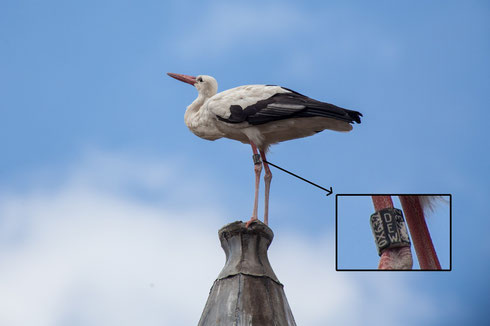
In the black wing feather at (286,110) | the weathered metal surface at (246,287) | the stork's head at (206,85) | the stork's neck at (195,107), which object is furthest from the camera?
the stork's head at (206,85)

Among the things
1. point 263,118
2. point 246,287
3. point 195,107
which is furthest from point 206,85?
point 246,287

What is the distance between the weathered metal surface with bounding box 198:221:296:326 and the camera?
11.1 m

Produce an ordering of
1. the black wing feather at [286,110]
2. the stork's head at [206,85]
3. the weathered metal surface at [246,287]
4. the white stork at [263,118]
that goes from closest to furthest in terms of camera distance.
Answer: the weathered metal surface at [246,287] < the black wing feather at [286,110] < the white stork at [263,118] < the stork's head at [206,85]

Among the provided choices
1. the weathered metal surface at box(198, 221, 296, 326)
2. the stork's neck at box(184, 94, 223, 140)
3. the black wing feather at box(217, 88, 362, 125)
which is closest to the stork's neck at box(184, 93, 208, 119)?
the stork's neck at box(184, 94, 223, 140)

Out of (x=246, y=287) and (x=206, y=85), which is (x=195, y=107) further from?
(x=246, y=287)

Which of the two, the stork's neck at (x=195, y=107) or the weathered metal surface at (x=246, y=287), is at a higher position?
the stork's neck at (x=195, y=107)

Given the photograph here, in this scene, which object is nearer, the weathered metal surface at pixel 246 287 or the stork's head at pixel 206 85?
the weathered metal surface at pixel 246 287

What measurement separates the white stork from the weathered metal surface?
65.4 inches

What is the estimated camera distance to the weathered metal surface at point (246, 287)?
11.1 m

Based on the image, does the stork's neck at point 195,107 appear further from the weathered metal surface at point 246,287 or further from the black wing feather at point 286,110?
the weathered metal surface at point 246,287

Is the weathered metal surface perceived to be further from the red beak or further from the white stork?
the red beak

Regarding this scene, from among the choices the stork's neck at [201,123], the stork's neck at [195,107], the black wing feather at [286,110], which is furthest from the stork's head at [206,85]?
the black wing feather at [286,110]

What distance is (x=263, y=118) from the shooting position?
49.1 feet

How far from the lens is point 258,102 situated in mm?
15141
